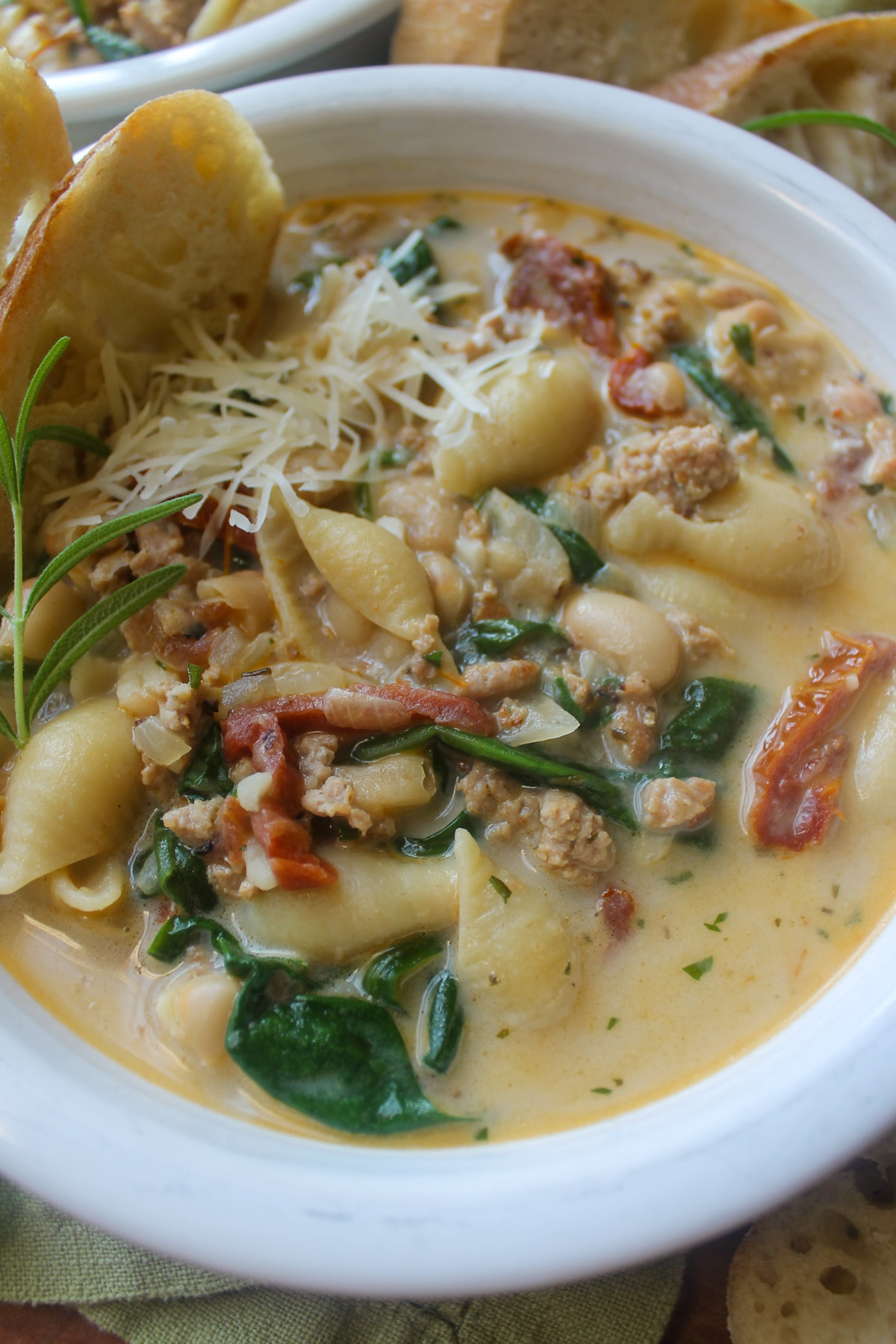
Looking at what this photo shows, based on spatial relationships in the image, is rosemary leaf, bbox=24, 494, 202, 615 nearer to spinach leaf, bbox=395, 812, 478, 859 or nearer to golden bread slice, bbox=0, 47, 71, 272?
golden bread slice, bbox=0, 47, 71, 272

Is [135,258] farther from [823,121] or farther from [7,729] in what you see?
[823,121]

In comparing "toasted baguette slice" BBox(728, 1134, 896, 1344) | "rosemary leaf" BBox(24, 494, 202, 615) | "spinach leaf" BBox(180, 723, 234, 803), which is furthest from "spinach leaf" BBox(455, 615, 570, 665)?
"toasted baguette slice" BBox(728, 1134, 896, 1344)

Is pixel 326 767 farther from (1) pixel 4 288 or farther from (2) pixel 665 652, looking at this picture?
(1) pixel 4 288

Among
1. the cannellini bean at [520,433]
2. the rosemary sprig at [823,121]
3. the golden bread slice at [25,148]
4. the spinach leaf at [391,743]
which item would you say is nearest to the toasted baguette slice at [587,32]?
the rosemary sprig at [823,121]

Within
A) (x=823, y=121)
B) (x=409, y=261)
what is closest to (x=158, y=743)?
(x=409, y=261)

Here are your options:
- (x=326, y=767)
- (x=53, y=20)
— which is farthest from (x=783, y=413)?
(x=53, y=20)

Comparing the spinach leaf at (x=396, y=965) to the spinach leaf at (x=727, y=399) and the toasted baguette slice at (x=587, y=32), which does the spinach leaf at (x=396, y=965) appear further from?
the toasted baguette slice at (x=587, y=32)
